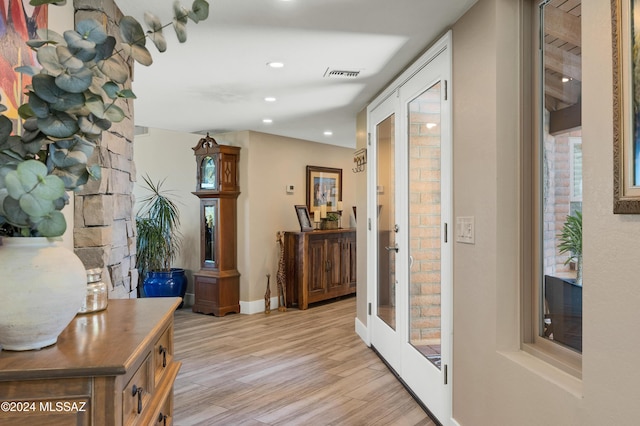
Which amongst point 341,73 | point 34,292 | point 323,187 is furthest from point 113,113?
point 323,187

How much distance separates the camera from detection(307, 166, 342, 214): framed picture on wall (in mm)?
6655

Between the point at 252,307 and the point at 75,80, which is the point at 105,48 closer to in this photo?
the point at 75,80

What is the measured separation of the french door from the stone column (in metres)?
1.74

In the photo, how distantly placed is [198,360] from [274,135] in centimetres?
323

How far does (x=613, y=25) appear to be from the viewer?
1.33m

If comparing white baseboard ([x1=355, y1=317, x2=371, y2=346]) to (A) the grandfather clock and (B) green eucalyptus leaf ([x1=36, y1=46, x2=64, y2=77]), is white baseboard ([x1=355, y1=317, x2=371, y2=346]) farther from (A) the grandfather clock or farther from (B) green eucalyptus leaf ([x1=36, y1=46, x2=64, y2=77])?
(B) green eucalyptus leaf ([x1=36, y1=46, x2=64, y2=77])

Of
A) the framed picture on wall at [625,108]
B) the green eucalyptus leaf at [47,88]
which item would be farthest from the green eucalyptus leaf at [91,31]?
the framed picture on wall at [625,108]

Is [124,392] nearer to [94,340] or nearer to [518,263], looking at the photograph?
[94,340]

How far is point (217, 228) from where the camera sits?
221 inches

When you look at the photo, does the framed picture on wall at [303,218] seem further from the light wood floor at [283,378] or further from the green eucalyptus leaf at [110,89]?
the green eucalyptus leaf at [110,89]

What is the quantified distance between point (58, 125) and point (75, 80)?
11cm

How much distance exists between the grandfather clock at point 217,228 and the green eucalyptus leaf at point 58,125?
4.65 metres

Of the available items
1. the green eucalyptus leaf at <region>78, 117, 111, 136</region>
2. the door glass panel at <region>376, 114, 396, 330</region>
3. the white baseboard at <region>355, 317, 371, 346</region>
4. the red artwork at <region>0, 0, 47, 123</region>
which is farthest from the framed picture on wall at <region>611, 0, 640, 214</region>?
the white baseboard at <region>355, 317, 371, 346</region>

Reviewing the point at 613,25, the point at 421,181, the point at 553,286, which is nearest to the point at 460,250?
the point at 553,286
